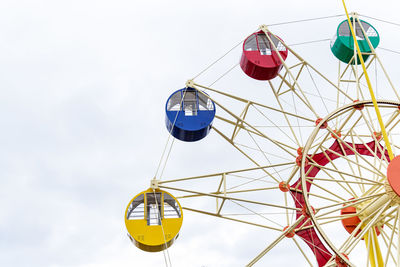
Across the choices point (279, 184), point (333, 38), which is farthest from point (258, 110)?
point (333, 38)

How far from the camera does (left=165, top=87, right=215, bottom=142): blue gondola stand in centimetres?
1555

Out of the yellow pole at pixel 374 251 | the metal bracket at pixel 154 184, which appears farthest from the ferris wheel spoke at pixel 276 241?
the metal bracket at pixel 154 184

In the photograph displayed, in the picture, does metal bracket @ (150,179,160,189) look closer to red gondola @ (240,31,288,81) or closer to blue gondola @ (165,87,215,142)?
blue gondola @ (165,87,215,142)

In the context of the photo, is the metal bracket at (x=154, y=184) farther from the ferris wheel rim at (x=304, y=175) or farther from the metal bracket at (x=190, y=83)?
the ferris wheel rim at (x=304, y=175)

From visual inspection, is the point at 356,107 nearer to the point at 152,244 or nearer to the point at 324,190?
the point at 324,190

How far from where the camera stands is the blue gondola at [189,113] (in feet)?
51.0

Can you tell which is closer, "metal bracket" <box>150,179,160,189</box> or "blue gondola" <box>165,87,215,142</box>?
"metal bracket" <box>150,179,160,189</box>

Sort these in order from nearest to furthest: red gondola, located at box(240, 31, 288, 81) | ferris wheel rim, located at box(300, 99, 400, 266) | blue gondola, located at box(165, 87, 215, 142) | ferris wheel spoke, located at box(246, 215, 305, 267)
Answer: ferris wheel rim, located at box(300, 99, 400, 266) < ferris wheel spoke, located at box(246, 215, 305, 267) < blue gondola, located at box(165, 87, 215, 142) < red gondola, located at box(240, 31, 288, 81)

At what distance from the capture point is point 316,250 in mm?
15508

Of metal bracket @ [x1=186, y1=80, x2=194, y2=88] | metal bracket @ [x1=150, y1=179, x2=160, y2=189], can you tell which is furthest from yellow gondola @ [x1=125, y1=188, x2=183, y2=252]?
metal bracket @ [x1=186, y1=80, x2=194, y2=88]

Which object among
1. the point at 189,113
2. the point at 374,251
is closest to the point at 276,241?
the point at 374,251

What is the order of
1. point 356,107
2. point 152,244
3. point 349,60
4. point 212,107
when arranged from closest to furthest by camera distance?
1. point 356,107
2. point 152,244
3. point 212,107
4. point 349,60

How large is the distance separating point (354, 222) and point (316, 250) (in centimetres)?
171

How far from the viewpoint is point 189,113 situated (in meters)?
15.8
